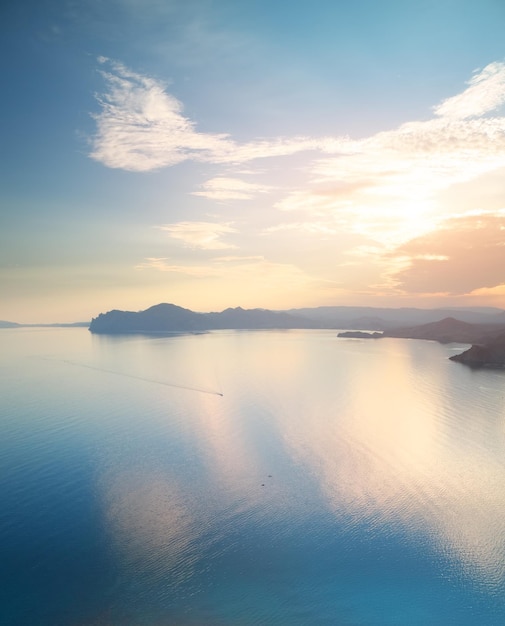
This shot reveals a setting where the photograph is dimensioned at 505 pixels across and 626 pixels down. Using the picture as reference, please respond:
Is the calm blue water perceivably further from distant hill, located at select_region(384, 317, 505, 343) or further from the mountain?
distant hill, located at select_region(384, 317, 505, 343)

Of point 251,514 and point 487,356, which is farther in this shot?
point 487,356

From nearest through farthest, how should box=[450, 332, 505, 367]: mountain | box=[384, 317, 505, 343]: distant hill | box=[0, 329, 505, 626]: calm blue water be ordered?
box=[0, 329, 505, 626]: calm blue water
box=[450, 332, 505, 367]: mountain
box=[384, 317, 505, 343]: distant hill

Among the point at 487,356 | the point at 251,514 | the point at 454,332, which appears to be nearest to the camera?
the point at 251,514

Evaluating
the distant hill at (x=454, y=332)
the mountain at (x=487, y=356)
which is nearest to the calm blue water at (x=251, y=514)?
the mountain at (x=487, y=356)

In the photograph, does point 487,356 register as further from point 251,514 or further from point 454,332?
point 251,514

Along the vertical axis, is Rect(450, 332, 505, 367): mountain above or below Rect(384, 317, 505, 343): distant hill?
below

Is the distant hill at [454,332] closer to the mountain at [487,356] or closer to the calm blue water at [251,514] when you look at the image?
the mountain at [487,356]

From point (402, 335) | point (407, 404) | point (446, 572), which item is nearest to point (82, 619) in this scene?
point (446, 572)

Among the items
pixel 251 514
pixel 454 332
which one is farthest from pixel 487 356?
pixel 251 514

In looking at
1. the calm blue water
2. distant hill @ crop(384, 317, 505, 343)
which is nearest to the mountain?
distant hill @ crop(384, 317, 505, 343)
